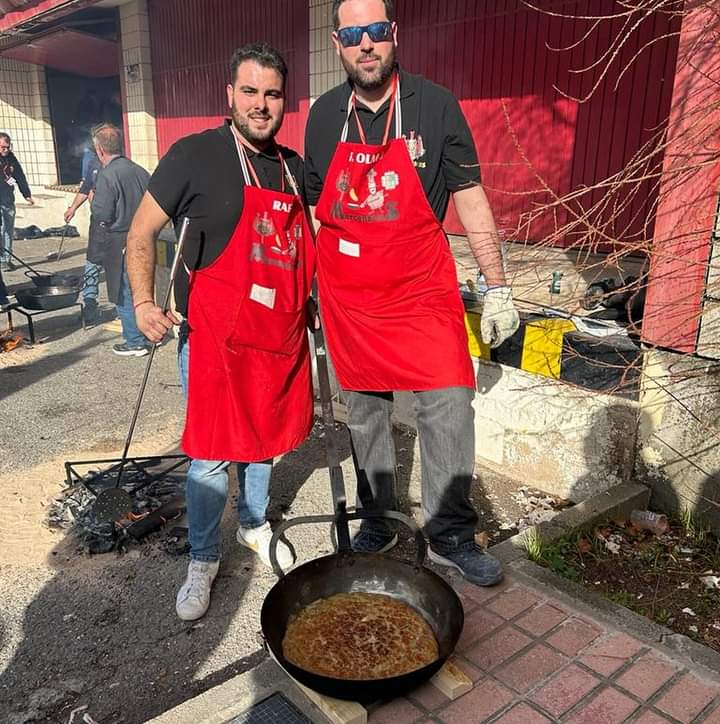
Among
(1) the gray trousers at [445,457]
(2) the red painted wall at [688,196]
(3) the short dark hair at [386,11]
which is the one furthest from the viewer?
(2) the red painted wall at [688,196]

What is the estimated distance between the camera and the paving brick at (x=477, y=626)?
2.41 meters

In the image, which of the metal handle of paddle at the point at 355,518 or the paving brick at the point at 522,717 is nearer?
the paving brick at the point at 522,717

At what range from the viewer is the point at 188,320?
2779mm

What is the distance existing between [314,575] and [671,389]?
6.27 feet

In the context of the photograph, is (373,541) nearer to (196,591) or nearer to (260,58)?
(196,591)

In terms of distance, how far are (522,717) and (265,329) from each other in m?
1.65

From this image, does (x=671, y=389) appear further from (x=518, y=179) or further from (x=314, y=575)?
(x=518, y=179)

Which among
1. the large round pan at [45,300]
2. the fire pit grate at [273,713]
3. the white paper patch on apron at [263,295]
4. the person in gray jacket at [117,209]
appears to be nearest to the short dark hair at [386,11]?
the white paper patch on apron at [263,295]

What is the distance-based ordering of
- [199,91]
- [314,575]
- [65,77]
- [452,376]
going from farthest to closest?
[65,77] → [199,91] → [452,376] → [314,575]

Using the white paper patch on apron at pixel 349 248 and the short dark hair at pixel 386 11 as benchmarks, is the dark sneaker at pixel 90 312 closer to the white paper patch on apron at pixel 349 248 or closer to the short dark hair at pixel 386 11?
the white paper patch on apron at pixel 349 248

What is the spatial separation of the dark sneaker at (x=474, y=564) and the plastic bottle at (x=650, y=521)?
0.91 m

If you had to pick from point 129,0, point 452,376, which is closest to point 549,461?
point 452,376

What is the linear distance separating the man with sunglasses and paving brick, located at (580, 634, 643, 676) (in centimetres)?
48

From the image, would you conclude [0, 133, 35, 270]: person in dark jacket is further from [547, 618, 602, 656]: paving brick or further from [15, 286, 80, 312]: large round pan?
[547, 618, 602, 656]: paving brick
